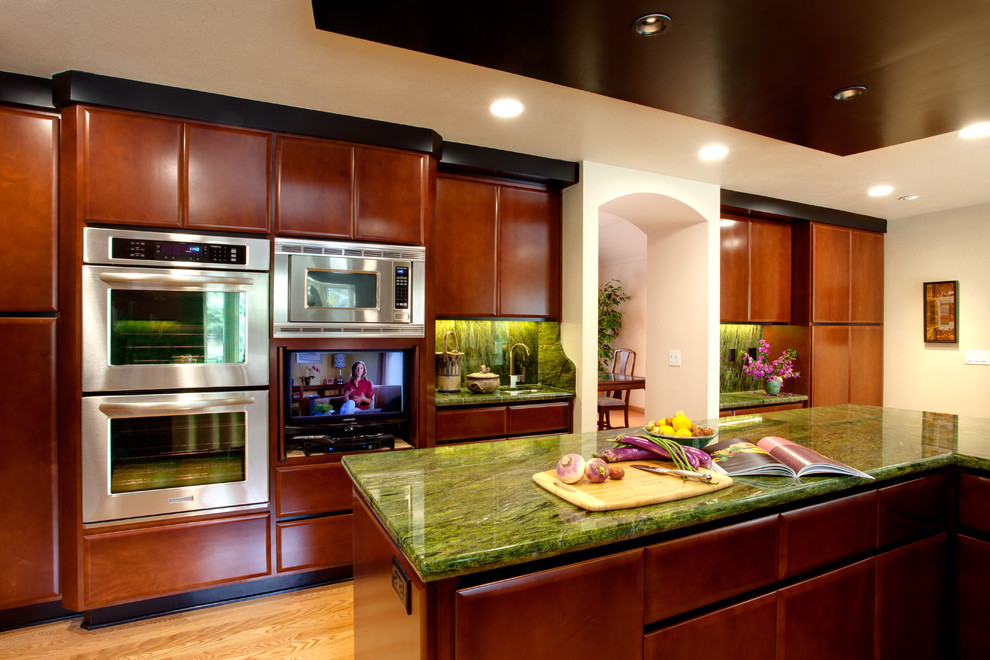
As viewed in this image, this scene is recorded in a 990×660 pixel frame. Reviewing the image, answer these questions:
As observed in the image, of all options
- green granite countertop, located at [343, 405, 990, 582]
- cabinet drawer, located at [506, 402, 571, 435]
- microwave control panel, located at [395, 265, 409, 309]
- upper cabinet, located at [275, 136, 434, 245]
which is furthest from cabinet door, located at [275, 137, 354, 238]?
cabinet drawer, located at [506, 402, 571, 435]

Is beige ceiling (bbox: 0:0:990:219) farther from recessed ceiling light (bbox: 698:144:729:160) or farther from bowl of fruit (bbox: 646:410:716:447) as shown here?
bowl of fruit (bbox: 646:410:716:447)

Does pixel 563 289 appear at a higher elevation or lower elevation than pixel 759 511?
higher

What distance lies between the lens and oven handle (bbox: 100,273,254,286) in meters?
2.31

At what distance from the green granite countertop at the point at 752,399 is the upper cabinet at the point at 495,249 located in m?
1.65

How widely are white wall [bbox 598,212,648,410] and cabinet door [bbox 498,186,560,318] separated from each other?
13.0 ft

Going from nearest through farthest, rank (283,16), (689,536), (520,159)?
(689,536)
(283,16)
(520,159)

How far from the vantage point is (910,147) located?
312 centimetres

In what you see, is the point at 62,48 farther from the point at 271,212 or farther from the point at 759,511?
the point at 759,511

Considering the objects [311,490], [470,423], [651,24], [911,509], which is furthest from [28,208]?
[911,509]

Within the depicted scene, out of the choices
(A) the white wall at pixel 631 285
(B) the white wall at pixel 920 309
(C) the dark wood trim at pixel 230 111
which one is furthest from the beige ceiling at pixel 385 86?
(A) the white wall at pixel 631 285

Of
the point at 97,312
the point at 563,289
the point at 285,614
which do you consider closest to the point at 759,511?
the point at 285,614

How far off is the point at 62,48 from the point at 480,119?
179cm

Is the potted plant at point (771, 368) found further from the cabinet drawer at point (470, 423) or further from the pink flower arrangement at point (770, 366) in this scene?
the cabinet drawer at point (470, 423)

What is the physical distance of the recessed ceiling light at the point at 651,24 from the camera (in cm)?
143
